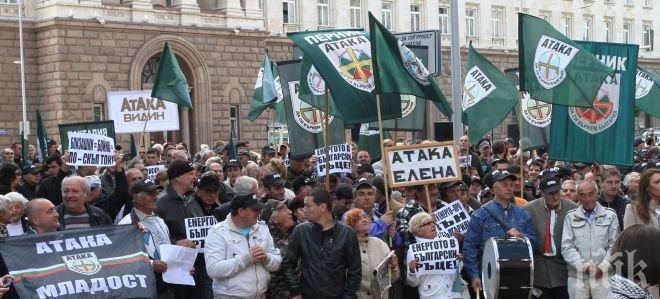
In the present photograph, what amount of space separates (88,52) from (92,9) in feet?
5.08

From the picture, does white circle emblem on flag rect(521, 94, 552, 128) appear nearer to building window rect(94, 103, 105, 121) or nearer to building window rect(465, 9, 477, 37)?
building window rect(94, 103, 105, 121)

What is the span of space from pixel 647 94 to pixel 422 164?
1068cm

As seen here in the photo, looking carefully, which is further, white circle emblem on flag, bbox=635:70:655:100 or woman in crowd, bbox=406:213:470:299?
white circle emblem on flag, bbox=635:70:655:100

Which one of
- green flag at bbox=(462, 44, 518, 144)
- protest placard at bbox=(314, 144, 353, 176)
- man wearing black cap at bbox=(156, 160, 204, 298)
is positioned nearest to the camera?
man wearing black cap at bbox=(156, 160, 204, 298)

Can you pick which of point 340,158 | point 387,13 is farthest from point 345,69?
point 387,13

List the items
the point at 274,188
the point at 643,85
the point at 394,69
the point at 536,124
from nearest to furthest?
1. the point at 274,188
2. the point at 394,69
3. the point at 536,124
4. the point at 643,85

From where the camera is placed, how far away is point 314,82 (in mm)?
14734

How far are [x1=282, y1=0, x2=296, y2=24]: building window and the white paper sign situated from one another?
134 ft

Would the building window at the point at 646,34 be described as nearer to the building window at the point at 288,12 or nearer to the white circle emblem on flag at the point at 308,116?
the building window at the point at 288,12

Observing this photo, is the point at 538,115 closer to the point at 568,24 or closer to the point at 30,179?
the point at 30,179

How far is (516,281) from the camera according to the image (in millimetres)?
9648

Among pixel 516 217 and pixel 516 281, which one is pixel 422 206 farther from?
pixel 516 281

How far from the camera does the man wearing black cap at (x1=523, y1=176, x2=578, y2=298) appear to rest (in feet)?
35.1

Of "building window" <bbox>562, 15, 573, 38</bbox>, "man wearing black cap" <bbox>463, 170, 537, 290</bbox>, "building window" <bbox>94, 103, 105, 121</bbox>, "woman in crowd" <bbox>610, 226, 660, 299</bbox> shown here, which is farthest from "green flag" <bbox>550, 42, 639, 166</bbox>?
"building window" <bbox>562, 15, 573, 38</bbox>
